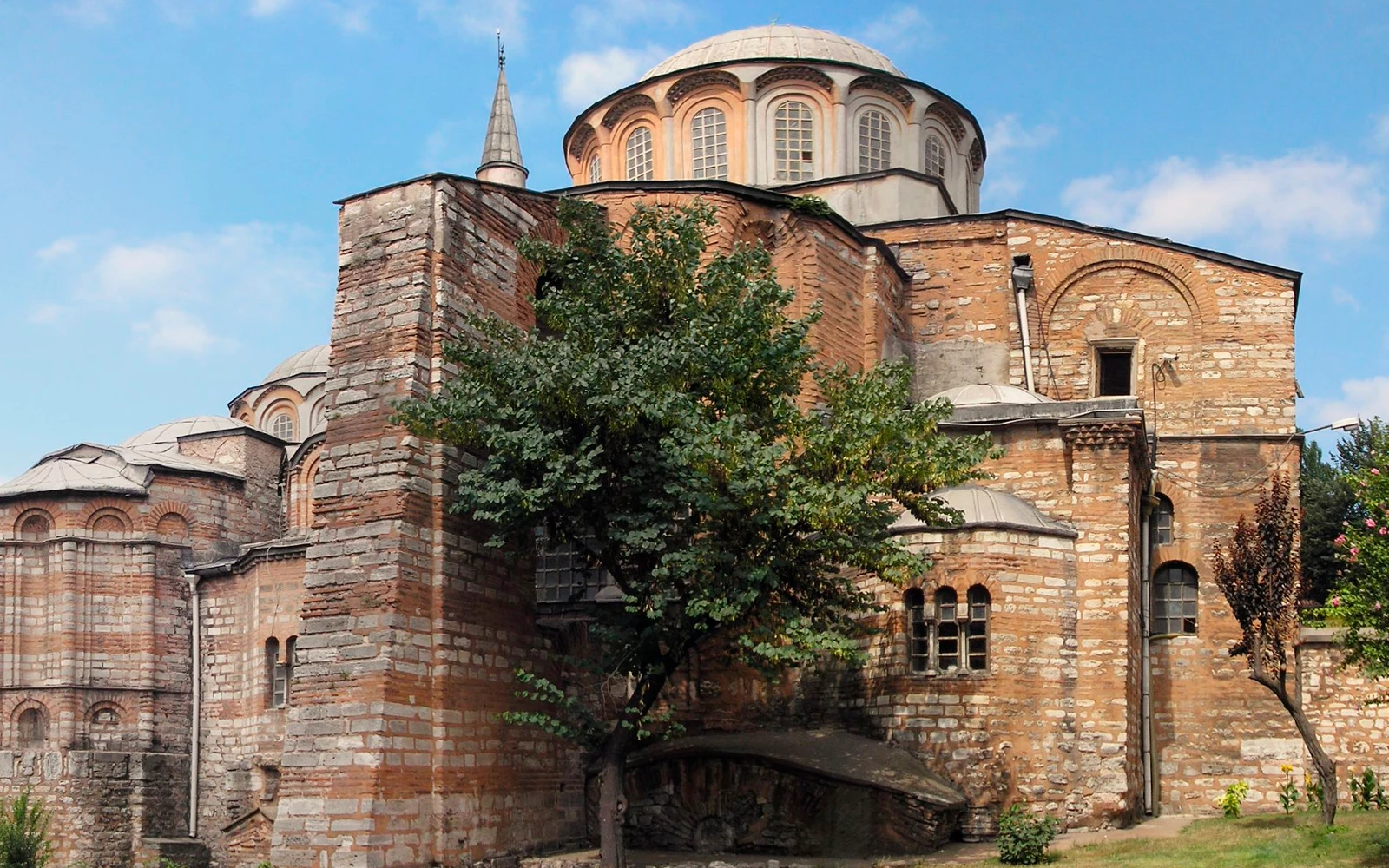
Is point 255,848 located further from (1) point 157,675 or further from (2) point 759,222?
(2) point 759,222

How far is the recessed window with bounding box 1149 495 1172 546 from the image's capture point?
83.5 feet

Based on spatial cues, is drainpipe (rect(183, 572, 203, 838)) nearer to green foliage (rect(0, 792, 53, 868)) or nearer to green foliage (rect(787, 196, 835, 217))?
green foliage (rect(0, 792, 53, 868))

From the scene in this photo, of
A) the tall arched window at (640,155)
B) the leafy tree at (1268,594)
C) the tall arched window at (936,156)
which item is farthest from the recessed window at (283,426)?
the leafy tree at (1268,594)

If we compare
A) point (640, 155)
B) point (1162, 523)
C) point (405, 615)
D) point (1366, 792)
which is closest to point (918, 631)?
point (405, 615)

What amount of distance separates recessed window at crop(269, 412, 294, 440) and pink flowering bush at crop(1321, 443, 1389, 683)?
2881 cm

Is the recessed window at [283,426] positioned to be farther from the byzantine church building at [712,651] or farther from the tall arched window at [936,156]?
the tall arched window at [936,156]

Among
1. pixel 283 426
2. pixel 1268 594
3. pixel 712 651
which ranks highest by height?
pixel 283 426

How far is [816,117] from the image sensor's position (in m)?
29.6

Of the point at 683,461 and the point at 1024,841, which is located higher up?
the point at 683,461

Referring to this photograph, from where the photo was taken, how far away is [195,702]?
108 feet

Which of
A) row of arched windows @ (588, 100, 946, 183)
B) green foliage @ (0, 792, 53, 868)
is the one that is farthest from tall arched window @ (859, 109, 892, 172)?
green foliage @ (0, 792, 53, 868)

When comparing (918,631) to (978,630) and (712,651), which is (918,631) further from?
(712,651)

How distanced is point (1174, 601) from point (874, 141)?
9579 mm

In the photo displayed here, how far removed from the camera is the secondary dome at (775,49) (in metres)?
30.1
